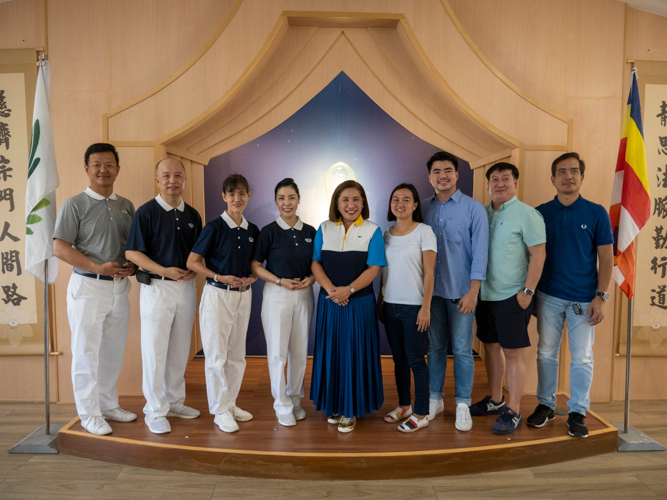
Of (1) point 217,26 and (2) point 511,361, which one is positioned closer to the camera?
(2) point 511,361

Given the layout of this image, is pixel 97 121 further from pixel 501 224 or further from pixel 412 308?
pixel 501 224

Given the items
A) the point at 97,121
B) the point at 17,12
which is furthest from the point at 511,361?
the point at 17,12

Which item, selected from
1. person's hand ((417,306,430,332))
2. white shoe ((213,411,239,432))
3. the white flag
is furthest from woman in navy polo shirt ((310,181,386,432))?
the white flag

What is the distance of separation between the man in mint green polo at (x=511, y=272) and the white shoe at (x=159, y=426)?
2.01 m

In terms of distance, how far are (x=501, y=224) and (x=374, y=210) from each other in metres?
1.78

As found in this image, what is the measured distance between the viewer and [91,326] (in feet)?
8.34

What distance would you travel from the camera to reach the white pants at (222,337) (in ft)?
8.36

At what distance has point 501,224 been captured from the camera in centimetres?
262

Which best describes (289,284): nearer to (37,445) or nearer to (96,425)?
(96,425)

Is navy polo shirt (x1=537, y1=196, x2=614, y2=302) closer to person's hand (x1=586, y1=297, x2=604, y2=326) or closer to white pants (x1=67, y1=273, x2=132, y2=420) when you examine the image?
person's hand (x1=586, y1=297, x2=604, y2=326)

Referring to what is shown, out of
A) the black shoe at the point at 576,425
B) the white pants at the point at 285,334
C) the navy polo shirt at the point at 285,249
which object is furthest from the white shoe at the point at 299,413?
the black shoe at the point at 576,425

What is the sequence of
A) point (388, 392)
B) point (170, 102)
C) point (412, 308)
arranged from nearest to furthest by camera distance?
point (412, 308), point (170, 102), point (388, 392)

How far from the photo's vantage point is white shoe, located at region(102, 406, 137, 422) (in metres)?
2.71

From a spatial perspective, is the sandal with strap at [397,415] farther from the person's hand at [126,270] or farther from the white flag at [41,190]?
the white flag at [41,190]
